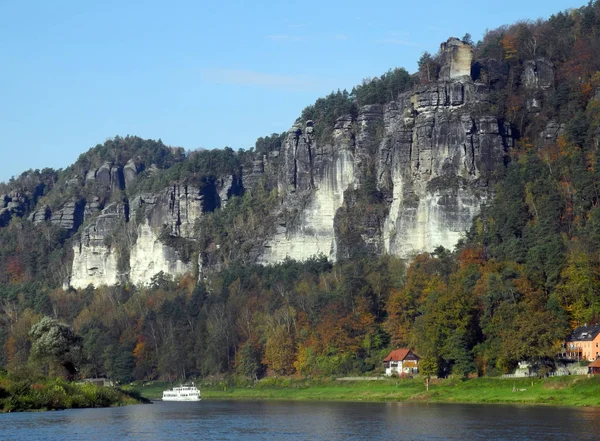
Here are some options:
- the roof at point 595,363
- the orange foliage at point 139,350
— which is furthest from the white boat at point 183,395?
the roof at point 595,363

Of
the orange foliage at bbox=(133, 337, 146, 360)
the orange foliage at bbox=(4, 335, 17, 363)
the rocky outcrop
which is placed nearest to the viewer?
the orange foliage at bbox=(133, 337, 146, 360)

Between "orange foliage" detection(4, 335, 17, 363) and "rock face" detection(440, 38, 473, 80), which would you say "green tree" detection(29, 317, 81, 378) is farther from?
"rock face" detection(440, 38, 473, 80)

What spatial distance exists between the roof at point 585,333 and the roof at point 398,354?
17.8 meters

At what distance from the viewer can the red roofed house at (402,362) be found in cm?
11000

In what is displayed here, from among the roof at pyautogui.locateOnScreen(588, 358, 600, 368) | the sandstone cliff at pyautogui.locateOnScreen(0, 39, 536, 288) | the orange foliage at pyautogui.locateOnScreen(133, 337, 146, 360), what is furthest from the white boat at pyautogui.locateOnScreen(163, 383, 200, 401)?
the roof at pyautogui.locateOnScreen(588, 358, 600, 368)

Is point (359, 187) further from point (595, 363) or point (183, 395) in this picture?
A: point (595, 363)

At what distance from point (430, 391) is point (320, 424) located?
1002 inches

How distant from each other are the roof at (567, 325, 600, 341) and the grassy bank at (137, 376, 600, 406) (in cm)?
753

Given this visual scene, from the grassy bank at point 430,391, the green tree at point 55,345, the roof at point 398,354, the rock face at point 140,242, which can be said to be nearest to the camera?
the grassy bank at point 430,391

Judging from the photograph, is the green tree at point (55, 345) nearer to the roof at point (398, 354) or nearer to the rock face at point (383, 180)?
the roof at point (398, 354)

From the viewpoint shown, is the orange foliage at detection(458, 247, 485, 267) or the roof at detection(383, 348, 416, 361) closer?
the roof at detection(383, 348, 416, 361)

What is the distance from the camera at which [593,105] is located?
13388cm

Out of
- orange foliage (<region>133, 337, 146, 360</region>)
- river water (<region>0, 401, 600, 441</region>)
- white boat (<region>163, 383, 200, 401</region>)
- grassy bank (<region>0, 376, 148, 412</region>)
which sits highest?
orange foliage (<region>133, 337, 146, 360</region>)

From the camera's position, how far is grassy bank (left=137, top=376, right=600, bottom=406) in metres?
86.6
